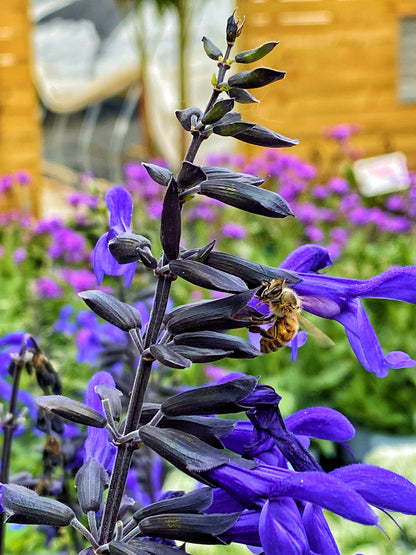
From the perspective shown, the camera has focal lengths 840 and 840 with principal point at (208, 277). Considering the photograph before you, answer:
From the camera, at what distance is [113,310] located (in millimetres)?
645

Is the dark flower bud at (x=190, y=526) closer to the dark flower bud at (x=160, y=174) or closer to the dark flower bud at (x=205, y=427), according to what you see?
the dark flower bud at (x=205, y=427)

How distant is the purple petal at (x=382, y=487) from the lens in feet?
1.85

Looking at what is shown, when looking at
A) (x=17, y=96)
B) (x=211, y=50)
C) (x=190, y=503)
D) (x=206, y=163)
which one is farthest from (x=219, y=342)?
(x=17, y=96)

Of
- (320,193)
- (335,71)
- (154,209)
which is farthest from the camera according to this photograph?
(335,71)

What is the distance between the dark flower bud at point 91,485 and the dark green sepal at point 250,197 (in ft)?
0.75

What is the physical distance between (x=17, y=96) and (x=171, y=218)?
6.49 metres

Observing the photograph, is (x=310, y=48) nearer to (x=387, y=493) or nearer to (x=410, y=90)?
(x=410, y=90)

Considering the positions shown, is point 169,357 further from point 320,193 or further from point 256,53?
point 320,193

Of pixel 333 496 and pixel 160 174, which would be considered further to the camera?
pixel 160 174

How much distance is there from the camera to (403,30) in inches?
281

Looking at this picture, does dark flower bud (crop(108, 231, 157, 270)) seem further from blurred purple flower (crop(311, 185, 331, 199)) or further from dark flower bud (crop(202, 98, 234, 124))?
blurred purple flower (crop(311, 185, 331, 199))

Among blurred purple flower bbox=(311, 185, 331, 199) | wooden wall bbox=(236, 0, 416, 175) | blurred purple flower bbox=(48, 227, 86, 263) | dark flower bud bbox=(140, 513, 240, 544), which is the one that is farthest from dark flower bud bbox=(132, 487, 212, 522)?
wooden wall bbox=(236, 0, 416, 175)

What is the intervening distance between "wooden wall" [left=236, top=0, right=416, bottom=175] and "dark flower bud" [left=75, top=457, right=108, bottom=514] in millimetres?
6305

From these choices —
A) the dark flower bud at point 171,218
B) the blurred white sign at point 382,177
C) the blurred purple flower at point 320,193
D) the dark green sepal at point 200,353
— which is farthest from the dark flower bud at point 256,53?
the blurred white sign at point 382,177
